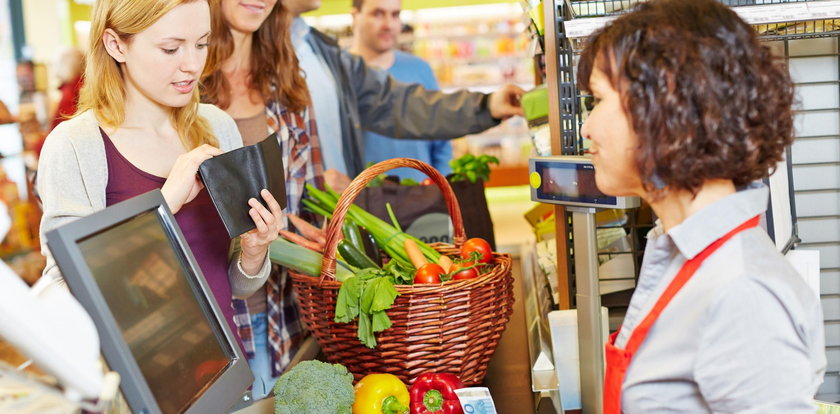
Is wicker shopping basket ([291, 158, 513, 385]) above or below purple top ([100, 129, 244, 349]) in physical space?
below

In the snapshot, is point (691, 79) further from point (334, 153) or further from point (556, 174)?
point (334, 153)

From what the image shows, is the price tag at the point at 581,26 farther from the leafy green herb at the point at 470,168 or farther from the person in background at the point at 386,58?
the person in background at the point at 386,58

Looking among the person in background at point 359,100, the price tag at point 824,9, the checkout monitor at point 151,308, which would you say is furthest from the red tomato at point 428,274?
the person in background at point 359,100

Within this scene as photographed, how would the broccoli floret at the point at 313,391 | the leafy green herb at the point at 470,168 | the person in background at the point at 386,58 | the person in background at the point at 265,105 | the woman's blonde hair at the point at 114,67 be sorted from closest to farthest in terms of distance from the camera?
the broccoli floret at the point at 313,391 < the woman's blonde hair at the point at 114,67 < the person in background at the point at 265,105 < the leafy green herb at the point at 470,168 < the person in background at the point at 386,58

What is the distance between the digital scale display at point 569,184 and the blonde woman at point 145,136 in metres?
0.57

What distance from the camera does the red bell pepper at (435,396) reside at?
168 centimetres

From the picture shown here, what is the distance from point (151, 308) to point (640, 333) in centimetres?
68

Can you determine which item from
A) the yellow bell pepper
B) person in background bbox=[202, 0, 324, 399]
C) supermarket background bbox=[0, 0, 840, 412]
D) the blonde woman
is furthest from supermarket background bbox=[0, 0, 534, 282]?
the yellow bell pepper

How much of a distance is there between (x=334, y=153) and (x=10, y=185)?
3.27 metres

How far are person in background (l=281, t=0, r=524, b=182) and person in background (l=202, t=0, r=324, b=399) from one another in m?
0.81

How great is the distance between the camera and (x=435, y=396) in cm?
170

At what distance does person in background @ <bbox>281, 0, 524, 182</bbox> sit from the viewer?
3.70 meters

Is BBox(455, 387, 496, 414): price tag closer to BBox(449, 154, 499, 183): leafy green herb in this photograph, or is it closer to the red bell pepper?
the red bell pepper

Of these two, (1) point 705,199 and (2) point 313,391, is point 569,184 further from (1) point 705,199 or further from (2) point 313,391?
(2) point 313,391
